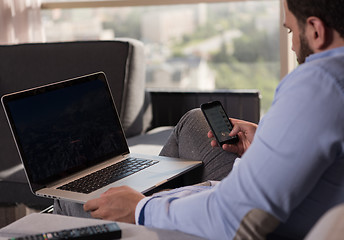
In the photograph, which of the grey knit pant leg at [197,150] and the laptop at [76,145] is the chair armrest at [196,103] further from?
the laptop at [76,145]

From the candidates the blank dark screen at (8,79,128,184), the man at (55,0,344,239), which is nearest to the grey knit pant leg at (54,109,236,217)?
the blank dark screen at (8,79,128,184)

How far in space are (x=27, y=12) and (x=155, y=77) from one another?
3.20 feet

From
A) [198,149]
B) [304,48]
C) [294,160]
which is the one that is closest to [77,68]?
[198,149]

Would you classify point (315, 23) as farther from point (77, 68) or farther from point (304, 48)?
point (77, 68)

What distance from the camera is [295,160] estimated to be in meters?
0.99

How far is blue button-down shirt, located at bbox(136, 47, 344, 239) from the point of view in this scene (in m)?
0.98

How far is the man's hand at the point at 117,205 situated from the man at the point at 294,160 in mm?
139

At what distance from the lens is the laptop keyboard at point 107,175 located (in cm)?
161

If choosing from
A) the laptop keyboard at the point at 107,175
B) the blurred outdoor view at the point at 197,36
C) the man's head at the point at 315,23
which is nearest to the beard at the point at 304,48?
the man's head at the point at 315,23

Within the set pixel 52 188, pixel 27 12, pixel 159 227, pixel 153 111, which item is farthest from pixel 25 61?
pixel 159 227

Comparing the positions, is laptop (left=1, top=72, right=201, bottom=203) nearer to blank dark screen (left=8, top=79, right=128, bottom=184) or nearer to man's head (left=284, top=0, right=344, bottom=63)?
blank dark screen (left=8, top=79, right=128, bottom=184)

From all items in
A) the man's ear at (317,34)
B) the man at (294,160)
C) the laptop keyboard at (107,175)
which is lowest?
the laptop keyboard at (107,175)

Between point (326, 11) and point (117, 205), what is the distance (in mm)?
635

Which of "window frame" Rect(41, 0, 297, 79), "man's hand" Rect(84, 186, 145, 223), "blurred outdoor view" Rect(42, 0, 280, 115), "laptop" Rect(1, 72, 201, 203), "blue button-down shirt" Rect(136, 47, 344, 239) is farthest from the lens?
"blurred outdoor view" Rect(42, 0, 280, 115)
